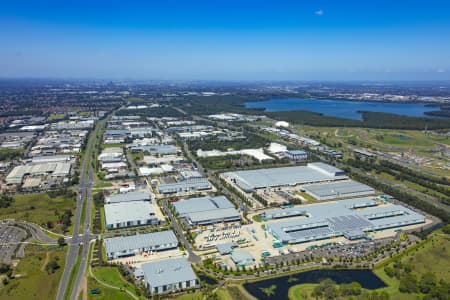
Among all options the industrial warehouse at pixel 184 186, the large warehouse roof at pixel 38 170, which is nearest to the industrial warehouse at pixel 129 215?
the industrial warehouse at pixel 184 186

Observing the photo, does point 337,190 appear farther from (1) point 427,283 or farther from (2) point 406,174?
(1) point 427,283

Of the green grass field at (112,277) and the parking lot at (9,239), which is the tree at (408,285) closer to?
the green grass field at (112,277)

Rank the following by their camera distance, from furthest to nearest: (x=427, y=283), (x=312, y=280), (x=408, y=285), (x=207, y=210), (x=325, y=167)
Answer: (x=325, y=167) → (x=207, y=210) → (x=312, y=280) → (x=427, y=283) → (x=408, y=285)

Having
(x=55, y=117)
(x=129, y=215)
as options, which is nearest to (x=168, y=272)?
(x=129, y=215)

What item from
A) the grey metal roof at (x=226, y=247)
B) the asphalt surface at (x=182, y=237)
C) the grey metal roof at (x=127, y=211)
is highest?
the grey metal roof at (x=127, y=211)

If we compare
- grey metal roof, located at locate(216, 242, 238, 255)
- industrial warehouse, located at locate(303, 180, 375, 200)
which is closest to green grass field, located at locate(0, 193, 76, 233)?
grey metal roof, located at locate(216, 242, 238, 255)

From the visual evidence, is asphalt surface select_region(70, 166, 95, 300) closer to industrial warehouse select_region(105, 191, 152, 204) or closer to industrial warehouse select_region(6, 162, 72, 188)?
industrial warehouse select_region(105, 191, 152, 204)
